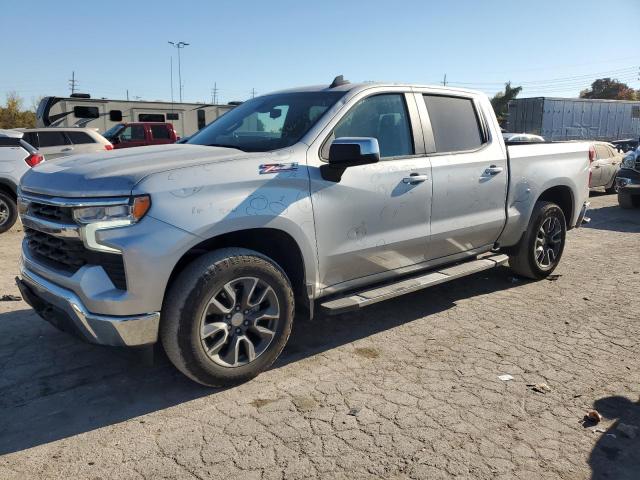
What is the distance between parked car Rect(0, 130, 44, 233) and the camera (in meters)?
8.76

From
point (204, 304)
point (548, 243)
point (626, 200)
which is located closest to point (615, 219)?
point (626, 200)

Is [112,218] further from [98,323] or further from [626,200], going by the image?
[626,200]

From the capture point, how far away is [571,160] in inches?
228

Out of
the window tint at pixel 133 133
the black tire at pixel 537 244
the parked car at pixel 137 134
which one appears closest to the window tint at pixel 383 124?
the black tire at pixel 537 244

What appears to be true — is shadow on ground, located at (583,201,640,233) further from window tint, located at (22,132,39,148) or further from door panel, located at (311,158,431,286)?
window tint, located at (22,132,39,148)

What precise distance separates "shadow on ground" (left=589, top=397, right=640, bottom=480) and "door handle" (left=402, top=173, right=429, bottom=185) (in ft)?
6.45

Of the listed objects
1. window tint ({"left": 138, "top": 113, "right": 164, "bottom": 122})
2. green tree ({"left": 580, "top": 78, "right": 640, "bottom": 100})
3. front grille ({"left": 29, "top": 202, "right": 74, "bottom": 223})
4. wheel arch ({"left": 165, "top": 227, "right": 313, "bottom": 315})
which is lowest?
wheel arch ({"left": 165, "top": 227, "right": 313, "bottom": 315})

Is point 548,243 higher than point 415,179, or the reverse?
point 415,179

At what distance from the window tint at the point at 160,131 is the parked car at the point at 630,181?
14375mm

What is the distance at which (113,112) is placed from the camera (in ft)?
68.3

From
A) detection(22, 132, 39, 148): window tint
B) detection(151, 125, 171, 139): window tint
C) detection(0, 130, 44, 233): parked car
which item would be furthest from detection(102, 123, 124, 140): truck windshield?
detection(0, 130, 44, 233): parked car

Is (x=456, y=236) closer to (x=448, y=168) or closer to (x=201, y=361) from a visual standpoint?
(x=448, y=168)

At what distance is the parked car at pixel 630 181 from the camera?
11195 mm

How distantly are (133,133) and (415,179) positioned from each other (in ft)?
53.1
